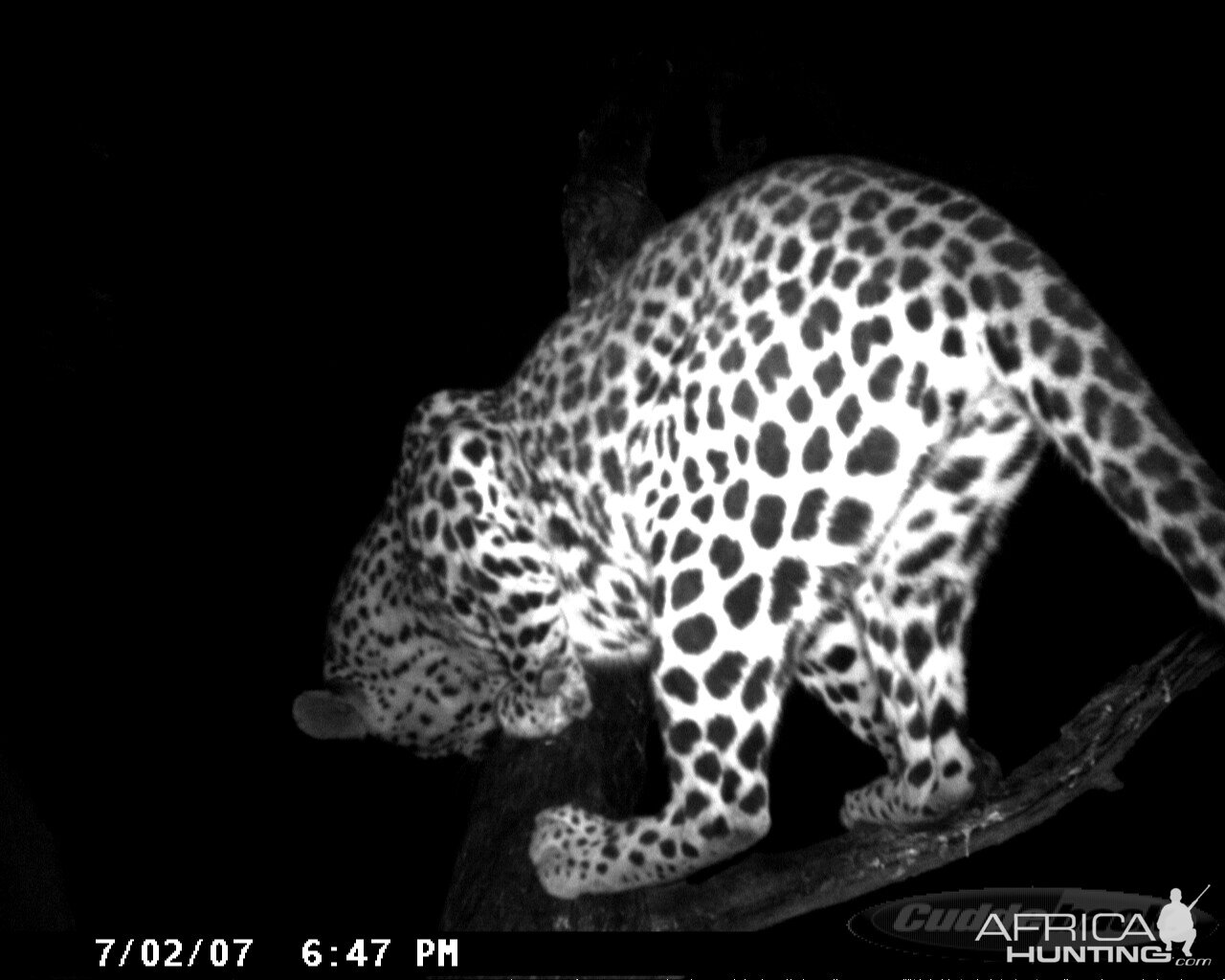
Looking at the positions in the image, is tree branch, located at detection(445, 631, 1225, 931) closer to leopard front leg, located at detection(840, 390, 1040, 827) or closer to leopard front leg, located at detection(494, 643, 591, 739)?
leopard front leg, located at detection(840, 390, 1040, 827)

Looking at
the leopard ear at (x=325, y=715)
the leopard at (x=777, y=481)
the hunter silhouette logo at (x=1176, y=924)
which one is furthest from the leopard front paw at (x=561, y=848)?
the hunter silhouette logo at (x=1176, y=924)

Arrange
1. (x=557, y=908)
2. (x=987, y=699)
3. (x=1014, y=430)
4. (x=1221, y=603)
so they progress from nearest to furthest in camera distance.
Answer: (x=1221, y=603) → (x=1014, y=430) → (x=557, y=908) → (x=987, y=699)

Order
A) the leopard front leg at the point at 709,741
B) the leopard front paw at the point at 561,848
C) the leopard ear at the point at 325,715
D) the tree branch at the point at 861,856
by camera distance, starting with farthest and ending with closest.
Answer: the leopard ear at the point at 325,715 < the leopard front paw at the point at 561,848 < the leopard front leg at the point at 709,741 < the tree branch at the point at 861,856

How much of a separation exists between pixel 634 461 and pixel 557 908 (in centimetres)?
84

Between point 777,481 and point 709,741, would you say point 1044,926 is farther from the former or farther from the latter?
point 777,481

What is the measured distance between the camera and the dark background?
2039 millimetres

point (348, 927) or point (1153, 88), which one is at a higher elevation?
point (1153, 88)

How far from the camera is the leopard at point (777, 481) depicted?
5.87ft

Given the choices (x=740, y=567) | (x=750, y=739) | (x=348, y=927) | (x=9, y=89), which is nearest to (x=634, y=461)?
(x=740, y=567)

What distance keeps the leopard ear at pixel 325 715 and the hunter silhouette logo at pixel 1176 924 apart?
1.68m

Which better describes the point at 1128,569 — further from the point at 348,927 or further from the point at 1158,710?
the point at 348,927

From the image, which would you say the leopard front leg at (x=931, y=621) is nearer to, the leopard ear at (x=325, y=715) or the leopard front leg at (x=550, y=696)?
the leopard front leg at (x=550, y=696)

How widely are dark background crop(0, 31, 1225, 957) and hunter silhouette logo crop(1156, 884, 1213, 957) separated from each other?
0.06m

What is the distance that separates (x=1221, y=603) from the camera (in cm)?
154
